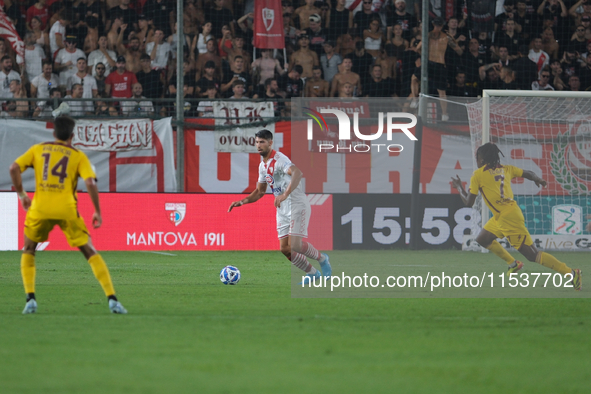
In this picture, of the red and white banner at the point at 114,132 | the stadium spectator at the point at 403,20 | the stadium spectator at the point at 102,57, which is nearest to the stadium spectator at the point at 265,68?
the red and white banner at the point at 114,132

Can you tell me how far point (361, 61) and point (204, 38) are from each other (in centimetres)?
386

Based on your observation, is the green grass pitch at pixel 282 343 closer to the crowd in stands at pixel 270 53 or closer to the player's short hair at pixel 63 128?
the player's short hair at pixel 63 128

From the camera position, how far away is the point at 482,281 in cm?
1098

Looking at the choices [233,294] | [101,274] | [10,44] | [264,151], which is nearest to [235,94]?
[10,44]

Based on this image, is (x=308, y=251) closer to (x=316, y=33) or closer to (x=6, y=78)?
(x=316, y=33)

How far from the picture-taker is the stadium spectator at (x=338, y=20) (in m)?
19.2

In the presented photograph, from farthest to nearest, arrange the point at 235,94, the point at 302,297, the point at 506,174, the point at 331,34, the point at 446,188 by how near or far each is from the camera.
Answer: the point at 331,34 → the point at 235,94 → the point at 446,188 → the point at 506,174 → the point at 302,297

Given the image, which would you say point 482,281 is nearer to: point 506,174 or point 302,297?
point 506,174

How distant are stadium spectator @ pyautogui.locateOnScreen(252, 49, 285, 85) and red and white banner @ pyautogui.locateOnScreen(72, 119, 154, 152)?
2910 millimetres

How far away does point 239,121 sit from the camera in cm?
1772

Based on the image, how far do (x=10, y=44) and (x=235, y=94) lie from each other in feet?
18.0

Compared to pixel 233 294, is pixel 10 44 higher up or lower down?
higher up

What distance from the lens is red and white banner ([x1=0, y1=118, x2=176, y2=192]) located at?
56.3ft

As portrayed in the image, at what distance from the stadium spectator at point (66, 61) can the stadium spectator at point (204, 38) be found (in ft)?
8.95
